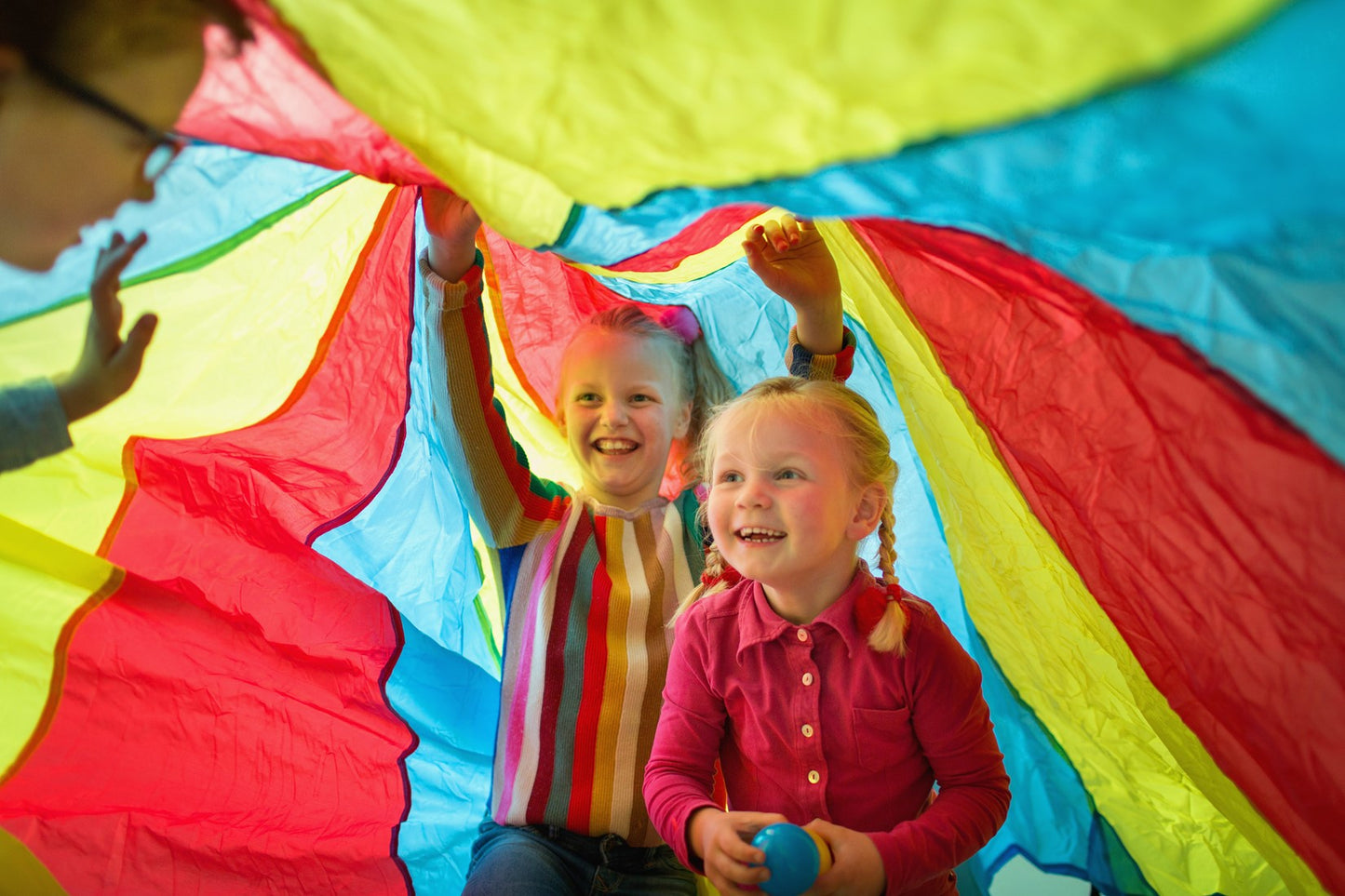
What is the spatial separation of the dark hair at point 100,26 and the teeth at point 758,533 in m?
0.57

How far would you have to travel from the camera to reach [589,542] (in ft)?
4.29

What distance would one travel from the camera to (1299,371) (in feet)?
2.03

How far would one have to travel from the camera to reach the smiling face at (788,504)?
0.98 meters

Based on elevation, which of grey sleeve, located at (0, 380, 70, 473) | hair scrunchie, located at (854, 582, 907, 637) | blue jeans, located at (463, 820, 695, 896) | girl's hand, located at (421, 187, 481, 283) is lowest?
blue jeans, located at (463, 820, 695, 896)

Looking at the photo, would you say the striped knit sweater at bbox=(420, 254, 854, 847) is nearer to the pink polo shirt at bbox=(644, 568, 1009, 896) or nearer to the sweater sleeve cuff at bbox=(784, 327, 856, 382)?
the sweater sleeve cuff at bbox=(784, 327, 856, 382)

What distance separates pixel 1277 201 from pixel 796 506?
50cm

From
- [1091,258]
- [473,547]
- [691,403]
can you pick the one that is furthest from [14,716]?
[1091,258]

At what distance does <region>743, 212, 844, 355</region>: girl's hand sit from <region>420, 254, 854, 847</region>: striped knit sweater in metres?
0.06

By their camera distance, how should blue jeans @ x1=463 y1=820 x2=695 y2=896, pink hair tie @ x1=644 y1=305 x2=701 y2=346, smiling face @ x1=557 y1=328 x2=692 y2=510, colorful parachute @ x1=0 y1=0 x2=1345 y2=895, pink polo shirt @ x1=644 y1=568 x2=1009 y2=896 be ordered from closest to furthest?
colorful parachute @ x1=0 y1=0 x2=1345 y2=895 → pink polo shirt @ x1=644 y1=568 x2=1009 y2=896 → blue jeans @ x1=463 y1=820 x2=695 y2=896 → smiling face @ x1=557 y1=328 x2=692 y2=510 → pink hair tie @ x1=644 y1=305 x2=701 y2=346

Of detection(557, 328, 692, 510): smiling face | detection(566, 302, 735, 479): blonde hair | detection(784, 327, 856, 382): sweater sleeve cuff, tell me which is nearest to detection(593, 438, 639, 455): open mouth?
detection(557, 328, 692, 510): smiling face

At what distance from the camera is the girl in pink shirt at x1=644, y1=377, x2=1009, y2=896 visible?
37.9 inches

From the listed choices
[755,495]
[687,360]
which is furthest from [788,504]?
[687,360]

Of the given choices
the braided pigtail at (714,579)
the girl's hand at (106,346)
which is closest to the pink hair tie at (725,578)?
the braided pigtail at (714,579)

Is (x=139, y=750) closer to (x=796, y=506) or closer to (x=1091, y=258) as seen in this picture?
(x=796, y=506)
